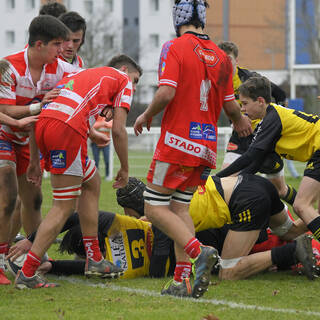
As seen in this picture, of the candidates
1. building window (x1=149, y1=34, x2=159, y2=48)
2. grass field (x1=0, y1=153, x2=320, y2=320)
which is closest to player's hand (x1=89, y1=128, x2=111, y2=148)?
grass field (x1=0, y1=153, x2=320, y2=320)

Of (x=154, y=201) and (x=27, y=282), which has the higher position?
(x=154, y=201)

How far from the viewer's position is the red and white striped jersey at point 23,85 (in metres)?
5.29

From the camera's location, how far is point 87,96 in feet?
17.1

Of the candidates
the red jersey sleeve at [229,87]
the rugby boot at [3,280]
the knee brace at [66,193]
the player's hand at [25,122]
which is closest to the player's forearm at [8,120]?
the player's hand at [25,122]

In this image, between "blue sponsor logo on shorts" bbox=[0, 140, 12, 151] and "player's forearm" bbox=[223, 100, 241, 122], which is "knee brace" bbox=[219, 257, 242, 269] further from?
"blue sponsor logo on shorts" bbox=[0, 140, 12, 151]

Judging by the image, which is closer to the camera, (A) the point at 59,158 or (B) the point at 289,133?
(A) the point at 59,158

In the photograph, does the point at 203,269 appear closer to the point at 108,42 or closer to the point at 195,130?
the point at 195,130

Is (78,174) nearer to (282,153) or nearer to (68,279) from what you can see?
(68,279)

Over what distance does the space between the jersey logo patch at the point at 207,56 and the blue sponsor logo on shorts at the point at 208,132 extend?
0.44 metres

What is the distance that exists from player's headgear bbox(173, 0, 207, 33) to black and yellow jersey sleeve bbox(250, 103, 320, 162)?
1282 millimetres

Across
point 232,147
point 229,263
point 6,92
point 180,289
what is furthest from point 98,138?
point 232,147

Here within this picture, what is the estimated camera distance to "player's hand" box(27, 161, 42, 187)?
548 centimetres

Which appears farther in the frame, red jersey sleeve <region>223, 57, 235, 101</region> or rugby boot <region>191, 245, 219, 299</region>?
red jersey sleeve <region>223, 57, 235, 101</region>

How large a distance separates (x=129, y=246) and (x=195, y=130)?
1267 mm
